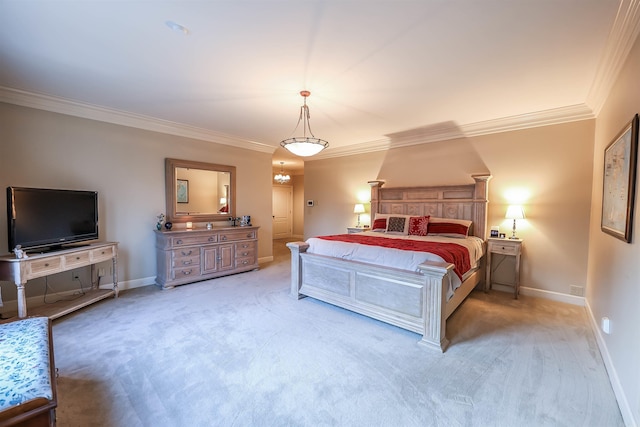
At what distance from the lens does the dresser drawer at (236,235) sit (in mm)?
4794

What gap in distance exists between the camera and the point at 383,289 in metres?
2.97

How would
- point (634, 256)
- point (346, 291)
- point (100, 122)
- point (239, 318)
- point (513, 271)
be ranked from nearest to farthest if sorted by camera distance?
point (634, 256) < point (239, 318) < point (346, 291) < point (100, 122) < point (513, 271)

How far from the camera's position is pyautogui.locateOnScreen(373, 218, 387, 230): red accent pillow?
4.91 meters

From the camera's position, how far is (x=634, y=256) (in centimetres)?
175

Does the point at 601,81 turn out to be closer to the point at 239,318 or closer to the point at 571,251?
the point at 571,251

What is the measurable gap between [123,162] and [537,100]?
5821 millimetres

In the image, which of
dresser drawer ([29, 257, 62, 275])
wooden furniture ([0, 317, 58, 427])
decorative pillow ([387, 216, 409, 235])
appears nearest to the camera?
wooden furniture ([0, 317, 58, 427])

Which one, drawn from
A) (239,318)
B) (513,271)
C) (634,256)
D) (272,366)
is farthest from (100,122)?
(513,271)

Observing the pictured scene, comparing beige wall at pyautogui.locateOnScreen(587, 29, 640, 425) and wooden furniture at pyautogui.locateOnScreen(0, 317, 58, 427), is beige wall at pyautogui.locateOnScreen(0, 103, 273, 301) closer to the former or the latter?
wooden furniture at pyautogui.locateOnScreen(0, 317, 58, 427)

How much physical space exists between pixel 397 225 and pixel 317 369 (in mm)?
3025

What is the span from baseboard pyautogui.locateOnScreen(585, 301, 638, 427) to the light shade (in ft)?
4.76

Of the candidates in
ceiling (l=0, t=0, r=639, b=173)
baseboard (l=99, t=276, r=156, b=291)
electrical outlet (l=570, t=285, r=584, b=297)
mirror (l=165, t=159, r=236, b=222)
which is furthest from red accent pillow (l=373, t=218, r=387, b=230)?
baseboard (l=99, t=276, r=156, b=291)

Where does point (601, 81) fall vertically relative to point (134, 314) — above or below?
above

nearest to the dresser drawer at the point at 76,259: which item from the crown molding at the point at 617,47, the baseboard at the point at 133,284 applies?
the baseboard at the point at 133,284
